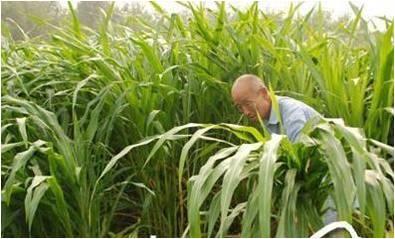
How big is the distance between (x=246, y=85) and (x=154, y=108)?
8.2 inches

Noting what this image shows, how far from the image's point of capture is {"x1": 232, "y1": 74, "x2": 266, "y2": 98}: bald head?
149 cm

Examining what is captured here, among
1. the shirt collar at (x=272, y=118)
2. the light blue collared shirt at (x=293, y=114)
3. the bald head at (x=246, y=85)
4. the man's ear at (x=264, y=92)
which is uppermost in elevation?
the bald head at (x=246, y=85)

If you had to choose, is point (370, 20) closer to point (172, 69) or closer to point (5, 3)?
point (172, 69)

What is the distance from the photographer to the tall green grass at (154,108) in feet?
4.38

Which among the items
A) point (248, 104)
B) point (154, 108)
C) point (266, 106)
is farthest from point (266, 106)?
point (154, 108)

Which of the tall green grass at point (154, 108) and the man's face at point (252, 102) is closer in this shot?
the tall green grass at point (154, 108)

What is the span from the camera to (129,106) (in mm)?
1521

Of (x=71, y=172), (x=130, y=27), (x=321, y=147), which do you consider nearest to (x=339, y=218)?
(x=321, y=147)

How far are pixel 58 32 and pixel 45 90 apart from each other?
34cm

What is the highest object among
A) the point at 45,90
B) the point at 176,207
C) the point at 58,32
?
the point at 58,32

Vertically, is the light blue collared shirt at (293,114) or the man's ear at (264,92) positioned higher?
the man's ear at (264,92)

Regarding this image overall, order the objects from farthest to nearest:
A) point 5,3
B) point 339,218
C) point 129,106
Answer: point 5,3, point 129,106, point 339,218

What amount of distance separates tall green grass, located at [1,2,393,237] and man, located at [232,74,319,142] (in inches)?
2.0

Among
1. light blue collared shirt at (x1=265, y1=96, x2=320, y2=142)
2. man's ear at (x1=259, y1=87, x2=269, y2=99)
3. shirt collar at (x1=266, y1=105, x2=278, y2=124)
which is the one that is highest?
man's ear at (x1=259, y1=87, x2=269, y2=99)
